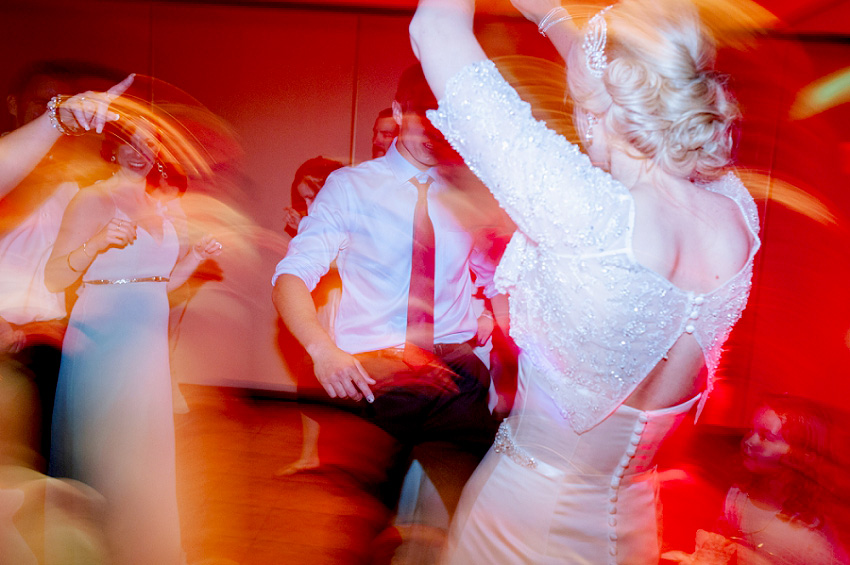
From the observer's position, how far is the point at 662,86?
0.83m

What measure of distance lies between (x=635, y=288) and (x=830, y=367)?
4051 millimetres

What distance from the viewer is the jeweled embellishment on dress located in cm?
104

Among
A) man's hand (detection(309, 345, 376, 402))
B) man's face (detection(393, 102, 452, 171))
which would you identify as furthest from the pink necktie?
man's hand (detection(309, 345, 376, 402))

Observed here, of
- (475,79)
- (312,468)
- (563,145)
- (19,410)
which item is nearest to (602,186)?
(563,145)

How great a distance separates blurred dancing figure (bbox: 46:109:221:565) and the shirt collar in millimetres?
954

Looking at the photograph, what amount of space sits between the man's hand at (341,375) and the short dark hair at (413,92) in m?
0.94

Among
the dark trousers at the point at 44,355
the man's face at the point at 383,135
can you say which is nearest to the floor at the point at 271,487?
the dark trousers at the point at 44,355

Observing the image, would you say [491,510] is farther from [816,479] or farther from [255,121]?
[255,121]

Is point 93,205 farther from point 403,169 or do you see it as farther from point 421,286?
point 421,286

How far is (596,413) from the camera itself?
3.16ft

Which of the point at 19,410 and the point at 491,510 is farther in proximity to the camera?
the point at 19,410

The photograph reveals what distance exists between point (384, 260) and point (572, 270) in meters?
1.28

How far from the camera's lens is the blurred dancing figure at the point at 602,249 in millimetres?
810

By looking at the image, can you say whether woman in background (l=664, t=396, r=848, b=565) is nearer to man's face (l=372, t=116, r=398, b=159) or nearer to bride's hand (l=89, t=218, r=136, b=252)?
bride's hand (l=89, t=218, r=136, b=252)
